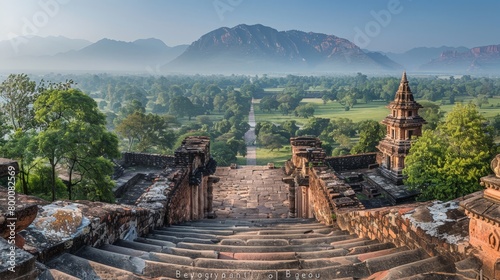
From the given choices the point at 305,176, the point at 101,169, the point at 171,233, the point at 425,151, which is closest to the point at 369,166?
the point at 425,151

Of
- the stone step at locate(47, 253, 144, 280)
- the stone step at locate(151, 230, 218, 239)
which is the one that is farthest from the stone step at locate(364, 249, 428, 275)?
the stone step at locate(151, 230, 218, 239)

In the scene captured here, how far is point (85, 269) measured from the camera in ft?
14.0

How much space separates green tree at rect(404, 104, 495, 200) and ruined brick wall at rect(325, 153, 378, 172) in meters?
5.22

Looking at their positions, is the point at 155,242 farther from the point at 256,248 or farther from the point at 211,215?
the point at 211,215

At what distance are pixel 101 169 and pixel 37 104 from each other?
16.6ft

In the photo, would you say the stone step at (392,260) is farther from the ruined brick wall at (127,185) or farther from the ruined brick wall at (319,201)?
the ruined brick wall at (127,185)

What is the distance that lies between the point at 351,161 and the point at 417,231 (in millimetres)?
21986

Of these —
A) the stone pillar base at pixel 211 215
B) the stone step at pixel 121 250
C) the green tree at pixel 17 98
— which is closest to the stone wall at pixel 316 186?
the stone pillar base at pixel 211 215

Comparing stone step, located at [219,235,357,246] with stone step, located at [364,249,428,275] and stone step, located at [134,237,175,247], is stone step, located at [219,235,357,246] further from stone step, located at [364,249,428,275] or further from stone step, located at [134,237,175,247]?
stone step, located at [364,249,428,275]

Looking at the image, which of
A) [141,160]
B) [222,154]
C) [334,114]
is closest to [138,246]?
[141,160]

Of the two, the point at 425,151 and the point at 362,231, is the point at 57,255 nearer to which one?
the point at 362,231

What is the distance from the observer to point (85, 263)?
436 cm

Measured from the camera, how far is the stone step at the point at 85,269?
162 inches

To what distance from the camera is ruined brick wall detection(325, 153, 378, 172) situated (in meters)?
26.2
